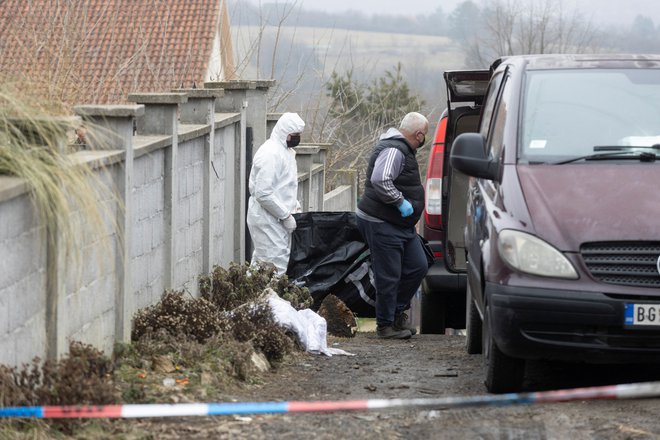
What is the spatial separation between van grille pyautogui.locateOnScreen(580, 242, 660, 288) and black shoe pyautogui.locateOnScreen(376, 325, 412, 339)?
4.48m

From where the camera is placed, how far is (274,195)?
411 inches

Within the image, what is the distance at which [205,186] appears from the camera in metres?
9.29

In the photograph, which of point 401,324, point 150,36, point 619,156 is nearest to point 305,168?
point 401,324

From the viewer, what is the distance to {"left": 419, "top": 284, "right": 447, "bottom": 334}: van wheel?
10750 millimetres

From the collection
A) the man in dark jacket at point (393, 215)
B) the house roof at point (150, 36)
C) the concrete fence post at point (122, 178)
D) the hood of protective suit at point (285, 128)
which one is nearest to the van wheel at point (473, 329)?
the man in dark jacket at point (393, 215)

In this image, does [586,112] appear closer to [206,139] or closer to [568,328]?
[568,328]

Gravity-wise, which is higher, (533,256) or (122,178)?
(122,178)

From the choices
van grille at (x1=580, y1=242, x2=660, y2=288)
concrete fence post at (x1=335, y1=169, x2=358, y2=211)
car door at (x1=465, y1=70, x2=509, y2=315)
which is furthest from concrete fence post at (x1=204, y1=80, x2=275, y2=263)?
concrete fence post at (x1=335, y1=169, x2=358, y2=211)

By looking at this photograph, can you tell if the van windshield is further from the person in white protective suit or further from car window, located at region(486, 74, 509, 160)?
the person in white protective suit

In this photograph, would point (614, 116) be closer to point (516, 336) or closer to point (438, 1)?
point (516, 336)

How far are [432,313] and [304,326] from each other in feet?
8.44

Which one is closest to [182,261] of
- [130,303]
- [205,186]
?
[205,186]

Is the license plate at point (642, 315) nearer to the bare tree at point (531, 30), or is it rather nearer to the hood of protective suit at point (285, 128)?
the hood of protective suit at point (285, 128)

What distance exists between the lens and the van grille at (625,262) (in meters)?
5.88
